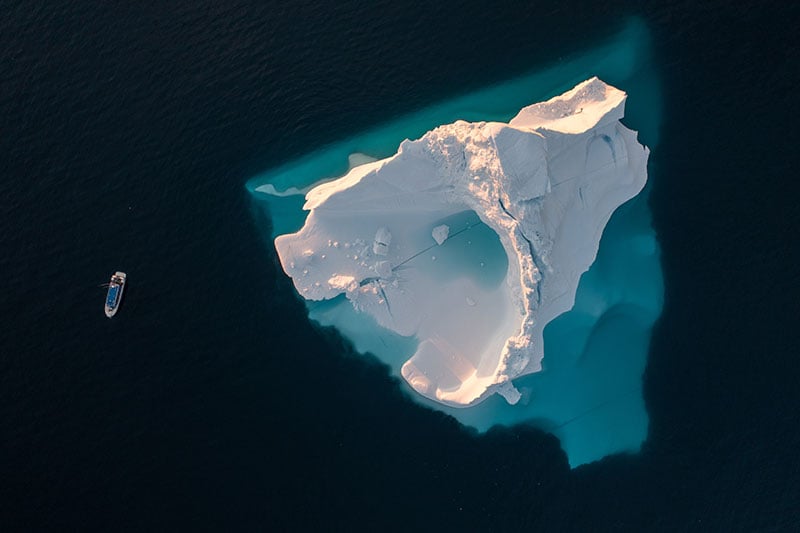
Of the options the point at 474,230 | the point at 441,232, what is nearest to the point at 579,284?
the point at 474,230

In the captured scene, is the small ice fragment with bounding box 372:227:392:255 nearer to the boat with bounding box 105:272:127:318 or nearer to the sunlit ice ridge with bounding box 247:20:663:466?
Result: the sunlit ice ridge with bounding box 247:20:663:466

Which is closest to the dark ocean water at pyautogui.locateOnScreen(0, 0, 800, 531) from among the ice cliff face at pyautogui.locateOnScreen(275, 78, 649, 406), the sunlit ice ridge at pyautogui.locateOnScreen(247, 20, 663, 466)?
the sunlit ice ridge at pyautogui.locateOnScreen(247, 20, 663, 466)

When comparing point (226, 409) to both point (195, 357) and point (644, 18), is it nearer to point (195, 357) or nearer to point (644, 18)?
point (195, 357)

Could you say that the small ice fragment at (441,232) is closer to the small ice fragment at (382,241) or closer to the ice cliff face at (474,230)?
the ice cliff face at (474,230)

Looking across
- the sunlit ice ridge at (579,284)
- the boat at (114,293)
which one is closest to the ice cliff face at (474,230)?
the sunlit ice ridge at (579,284)

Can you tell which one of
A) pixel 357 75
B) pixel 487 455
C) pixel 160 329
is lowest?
pixel 487 455

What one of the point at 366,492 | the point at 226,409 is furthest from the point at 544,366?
the point at 226,409
